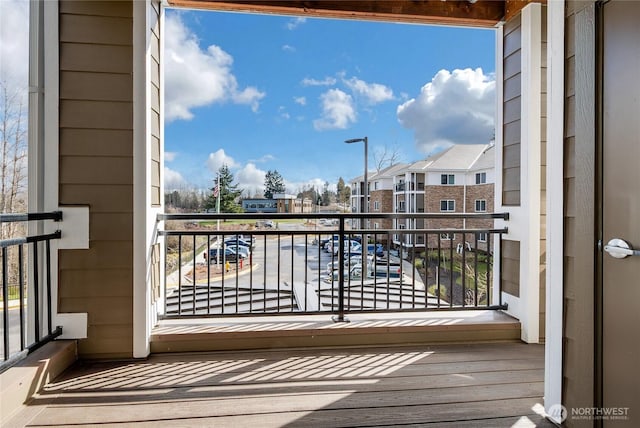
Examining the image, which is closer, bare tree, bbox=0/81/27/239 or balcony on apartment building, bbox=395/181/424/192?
bare tree, bbox=0/81/27/239

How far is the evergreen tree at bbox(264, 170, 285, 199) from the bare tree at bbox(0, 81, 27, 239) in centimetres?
147

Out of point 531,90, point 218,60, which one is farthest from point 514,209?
point 218,60

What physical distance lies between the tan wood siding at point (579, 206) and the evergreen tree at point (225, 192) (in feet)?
6.88

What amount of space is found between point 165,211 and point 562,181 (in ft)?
7.94

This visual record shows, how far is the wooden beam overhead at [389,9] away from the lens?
2600 mm

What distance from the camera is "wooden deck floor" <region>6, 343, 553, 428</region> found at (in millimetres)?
1575

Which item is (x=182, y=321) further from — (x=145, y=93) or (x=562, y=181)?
(x=562, y=181)

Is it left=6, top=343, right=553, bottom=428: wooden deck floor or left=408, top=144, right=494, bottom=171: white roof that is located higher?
left=408, top=144, right=494, bottom=171: white roof

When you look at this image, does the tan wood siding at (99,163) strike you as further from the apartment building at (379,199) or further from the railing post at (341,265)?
A: the apartment building at (379,199)

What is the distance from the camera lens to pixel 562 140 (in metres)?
1.56

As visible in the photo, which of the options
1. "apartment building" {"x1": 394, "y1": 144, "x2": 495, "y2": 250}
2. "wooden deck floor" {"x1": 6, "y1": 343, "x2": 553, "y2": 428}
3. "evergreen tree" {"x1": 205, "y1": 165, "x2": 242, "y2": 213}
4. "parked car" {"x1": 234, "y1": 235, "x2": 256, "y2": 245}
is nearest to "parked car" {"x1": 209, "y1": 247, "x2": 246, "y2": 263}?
"parked car" {"x1": 234, "y1": 235, "x2": 256, "y2": 245}

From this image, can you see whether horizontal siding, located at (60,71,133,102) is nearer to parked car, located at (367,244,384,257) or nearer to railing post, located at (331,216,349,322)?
railing post, located at (331,216,349,322)

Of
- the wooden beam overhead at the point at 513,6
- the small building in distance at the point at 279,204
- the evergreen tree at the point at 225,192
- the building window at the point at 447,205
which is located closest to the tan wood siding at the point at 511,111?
the wooden beam overhead at the point at 513,6

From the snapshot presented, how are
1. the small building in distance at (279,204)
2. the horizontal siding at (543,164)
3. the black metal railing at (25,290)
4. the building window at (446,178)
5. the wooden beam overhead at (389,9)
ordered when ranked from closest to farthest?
1. the black metal railing at (25,290)
2. the horizontal siding at (543,164)
3. the wooden beam overhead at (389,9)
4. the small building in distance at (279,204)
5. the building window at (446,178)
